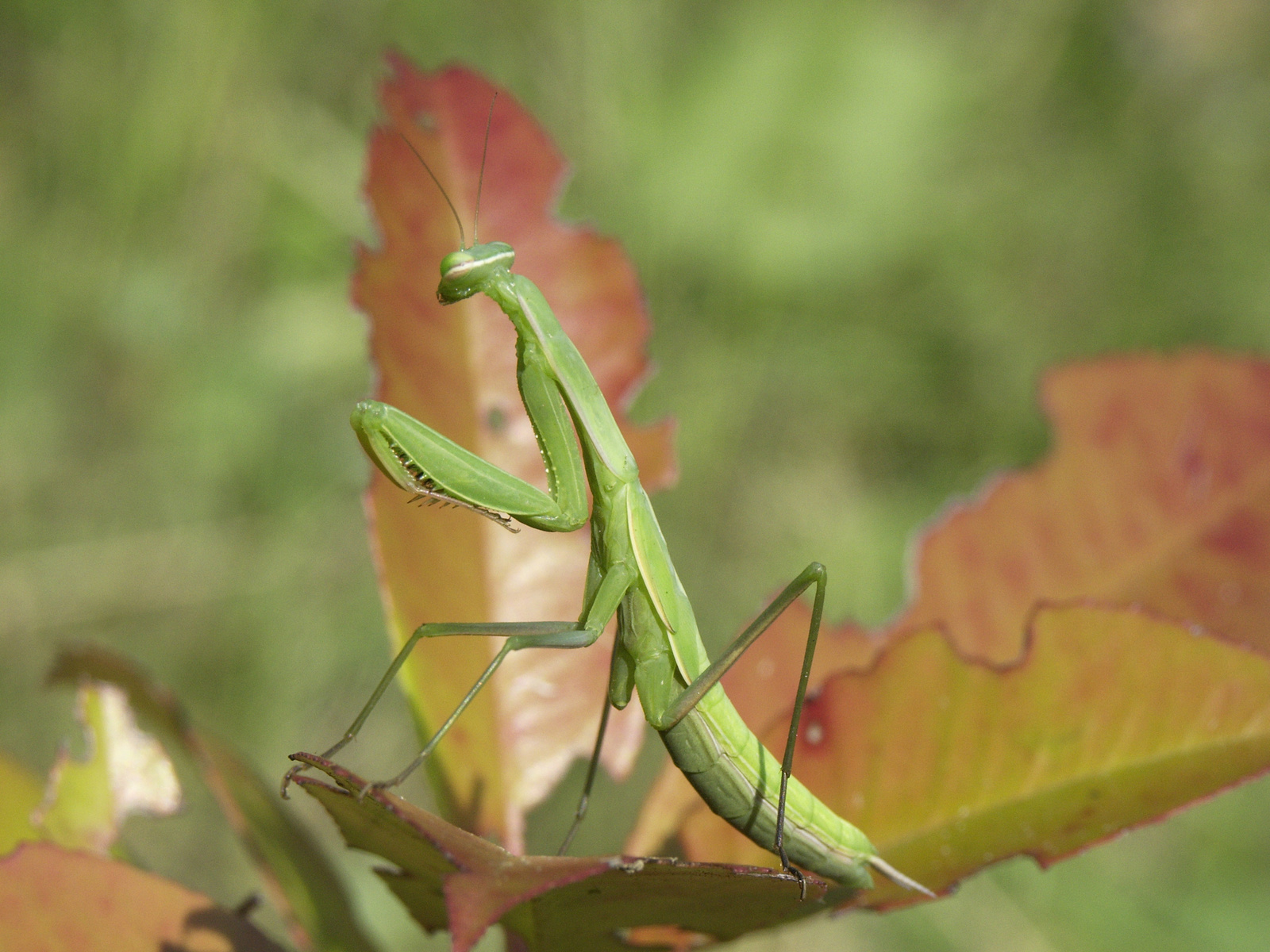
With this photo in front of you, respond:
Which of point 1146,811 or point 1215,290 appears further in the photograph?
point 1215,290

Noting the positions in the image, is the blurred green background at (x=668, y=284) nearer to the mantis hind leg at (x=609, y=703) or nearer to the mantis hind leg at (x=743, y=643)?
the mantis hind leg at (x=609, y=703)

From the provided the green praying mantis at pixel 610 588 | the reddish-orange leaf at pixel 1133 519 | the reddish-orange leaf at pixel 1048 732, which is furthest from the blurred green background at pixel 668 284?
the reddish-orange leaf at pixel 1048 732

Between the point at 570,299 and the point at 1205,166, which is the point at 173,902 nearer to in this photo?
the point at 570,299

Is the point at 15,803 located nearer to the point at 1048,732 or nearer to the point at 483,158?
the point at 483,158

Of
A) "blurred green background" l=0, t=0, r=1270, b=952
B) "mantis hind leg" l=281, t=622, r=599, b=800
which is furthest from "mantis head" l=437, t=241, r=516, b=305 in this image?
"blurred green background" l=0, t=0, r=1270, b=952

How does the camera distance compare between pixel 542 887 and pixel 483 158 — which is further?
pixel 483 158

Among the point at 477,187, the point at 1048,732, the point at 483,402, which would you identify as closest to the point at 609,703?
the point at 483,402

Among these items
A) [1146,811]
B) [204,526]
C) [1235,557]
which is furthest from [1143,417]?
[204,526]
